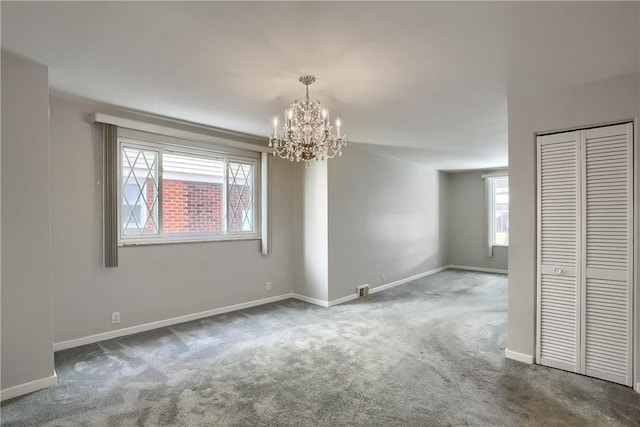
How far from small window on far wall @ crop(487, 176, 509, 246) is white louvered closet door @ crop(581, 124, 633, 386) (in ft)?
17.3

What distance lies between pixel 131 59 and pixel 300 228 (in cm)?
341

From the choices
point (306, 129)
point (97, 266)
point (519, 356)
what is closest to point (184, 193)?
point (97, 266)

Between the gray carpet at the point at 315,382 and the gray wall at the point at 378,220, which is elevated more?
the gray wall at the point at 378,220

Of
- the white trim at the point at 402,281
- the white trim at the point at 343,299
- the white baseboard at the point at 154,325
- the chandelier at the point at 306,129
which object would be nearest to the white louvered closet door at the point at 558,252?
the chandelier at the point at 306,129

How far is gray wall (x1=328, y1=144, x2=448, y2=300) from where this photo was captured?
16.9 ft

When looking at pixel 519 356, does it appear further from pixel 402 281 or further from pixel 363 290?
pixel 402 281

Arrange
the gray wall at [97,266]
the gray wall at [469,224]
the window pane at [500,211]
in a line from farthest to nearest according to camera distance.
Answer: the gray wall at [469,224] → the window pane at [500,211] → the gray wall at [97,266]

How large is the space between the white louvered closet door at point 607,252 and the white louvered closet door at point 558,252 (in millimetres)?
72

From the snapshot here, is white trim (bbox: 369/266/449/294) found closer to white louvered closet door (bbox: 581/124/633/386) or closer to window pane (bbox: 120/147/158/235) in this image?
white louvered closet door (bbox: 581/124/633/386)

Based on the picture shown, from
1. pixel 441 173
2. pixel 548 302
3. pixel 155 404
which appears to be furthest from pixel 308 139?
pixel 441 173

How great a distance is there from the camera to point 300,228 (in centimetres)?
A: 535

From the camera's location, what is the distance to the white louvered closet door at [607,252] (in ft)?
8.53

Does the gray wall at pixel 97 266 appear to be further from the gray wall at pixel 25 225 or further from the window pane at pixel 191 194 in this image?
the gray wall at pixel 25 225

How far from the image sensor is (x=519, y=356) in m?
3.07
